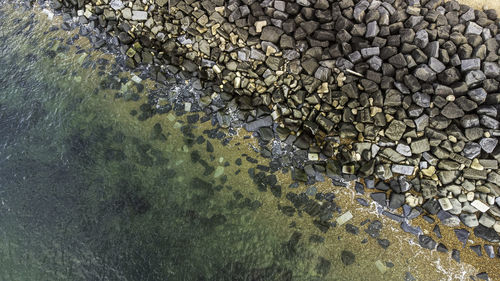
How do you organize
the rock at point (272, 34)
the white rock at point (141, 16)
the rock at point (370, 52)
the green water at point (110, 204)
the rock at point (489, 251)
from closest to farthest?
the rock at point (489, 251)
the green water at point (110, 204)
the rock at point (370, 52)
the rock at point (272, 34)
the white rock at point (141, 16)

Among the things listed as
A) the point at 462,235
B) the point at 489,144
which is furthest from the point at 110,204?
Answer: the point at 489,144

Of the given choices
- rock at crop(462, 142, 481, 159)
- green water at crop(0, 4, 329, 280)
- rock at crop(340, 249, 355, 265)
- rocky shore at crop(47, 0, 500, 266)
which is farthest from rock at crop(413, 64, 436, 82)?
green water at crop(0, 4, 329, 280)

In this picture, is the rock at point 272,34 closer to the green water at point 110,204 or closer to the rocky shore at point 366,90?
the rocky shore at point 366,90

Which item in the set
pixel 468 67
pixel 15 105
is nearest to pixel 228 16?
pixel 468 67

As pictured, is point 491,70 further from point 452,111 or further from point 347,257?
point 347,257

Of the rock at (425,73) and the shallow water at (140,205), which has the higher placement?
the rock at (425,73)

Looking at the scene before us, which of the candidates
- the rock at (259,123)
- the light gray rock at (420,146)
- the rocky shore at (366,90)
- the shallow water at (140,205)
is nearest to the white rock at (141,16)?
the rocky shore at (366,90)
